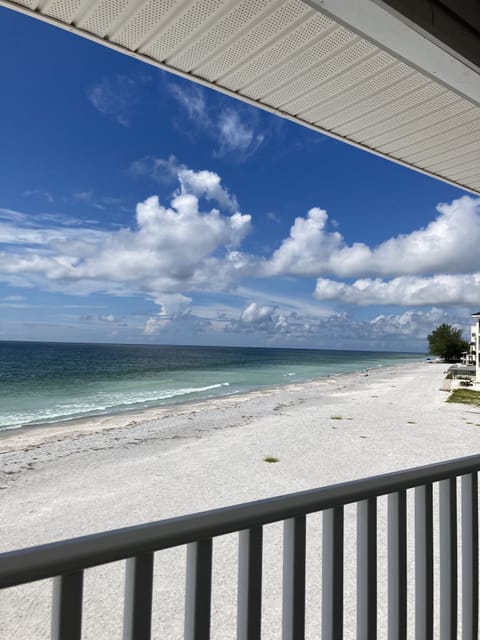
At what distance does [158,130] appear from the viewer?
4559 centimetres

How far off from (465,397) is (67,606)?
20.6 metres

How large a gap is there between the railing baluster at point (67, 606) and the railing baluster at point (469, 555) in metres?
1.05

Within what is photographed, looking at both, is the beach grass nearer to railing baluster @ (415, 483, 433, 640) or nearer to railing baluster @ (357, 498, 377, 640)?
railing baluster @ (415, 483, 433, 640)

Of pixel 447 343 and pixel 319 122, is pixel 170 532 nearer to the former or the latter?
pixel 319 122

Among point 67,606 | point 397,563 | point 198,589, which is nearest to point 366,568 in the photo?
point 397,563

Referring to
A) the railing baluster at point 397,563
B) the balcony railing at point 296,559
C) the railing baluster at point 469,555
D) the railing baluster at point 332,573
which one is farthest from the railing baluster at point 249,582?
the railing baluster at point 469,555

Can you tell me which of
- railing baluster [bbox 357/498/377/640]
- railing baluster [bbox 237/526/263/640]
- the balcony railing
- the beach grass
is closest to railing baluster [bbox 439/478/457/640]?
the balcony railing

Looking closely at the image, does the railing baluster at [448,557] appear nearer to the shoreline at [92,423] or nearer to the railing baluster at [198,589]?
→ the railing baluster at [198,589]

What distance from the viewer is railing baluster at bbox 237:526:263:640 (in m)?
0.81

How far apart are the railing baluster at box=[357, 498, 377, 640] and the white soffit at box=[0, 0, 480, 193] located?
4.37ft

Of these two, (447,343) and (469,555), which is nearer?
(469,555)

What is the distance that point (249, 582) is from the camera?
0.82 metres

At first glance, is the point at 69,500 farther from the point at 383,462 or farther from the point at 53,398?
the point at 53,398

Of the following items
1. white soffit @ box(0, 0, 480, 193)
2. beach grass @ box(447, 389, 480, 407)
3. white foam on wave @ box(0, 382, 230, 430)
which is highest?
white soffit @ box(0, 0, 480, 193)
